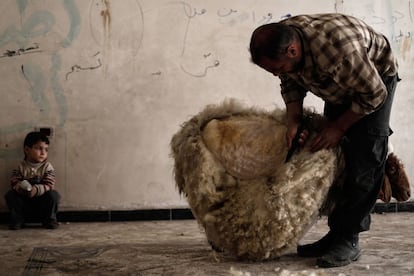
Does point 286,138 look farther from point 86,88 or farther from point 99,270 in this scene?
point 86,88

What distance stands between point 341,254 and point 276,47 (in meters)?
0.96

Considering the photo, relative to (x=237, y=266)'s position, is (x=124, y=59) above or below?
above

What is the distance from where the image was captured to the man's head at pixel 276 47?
7.46 feet

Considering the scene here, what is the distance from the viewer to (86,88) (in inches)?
144

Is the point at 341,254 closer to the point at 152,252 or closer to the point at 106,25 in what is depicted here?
the point at 152,252

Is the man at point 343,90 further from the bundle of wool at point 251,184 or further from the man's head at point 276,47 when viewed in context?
the bundle of wool at point 251,184

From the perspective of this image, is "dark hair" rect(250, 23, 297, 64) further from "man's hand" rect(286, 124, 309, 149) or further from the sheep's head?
the sheep's head

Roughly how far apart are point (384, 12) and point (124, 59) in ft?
5.33

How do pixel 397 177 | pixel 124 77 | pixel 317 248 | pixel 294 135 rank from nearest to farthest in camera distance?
pixel 294 135, pixel 397 177, pixel 317 248, pixel 124 77

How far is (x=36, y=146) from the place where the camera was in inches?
140

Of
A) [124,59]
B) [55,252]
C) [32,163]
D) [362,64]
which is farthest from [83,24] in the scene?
[362,64]

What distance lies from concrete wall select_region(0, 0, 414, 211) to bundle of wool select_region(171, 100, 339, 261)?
107 cm

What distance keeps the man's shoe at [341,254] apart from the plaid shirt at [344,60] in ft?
2.02

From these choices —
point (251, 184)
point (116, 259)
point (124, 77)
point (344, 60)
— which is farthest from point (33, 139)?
point (344, 60)
